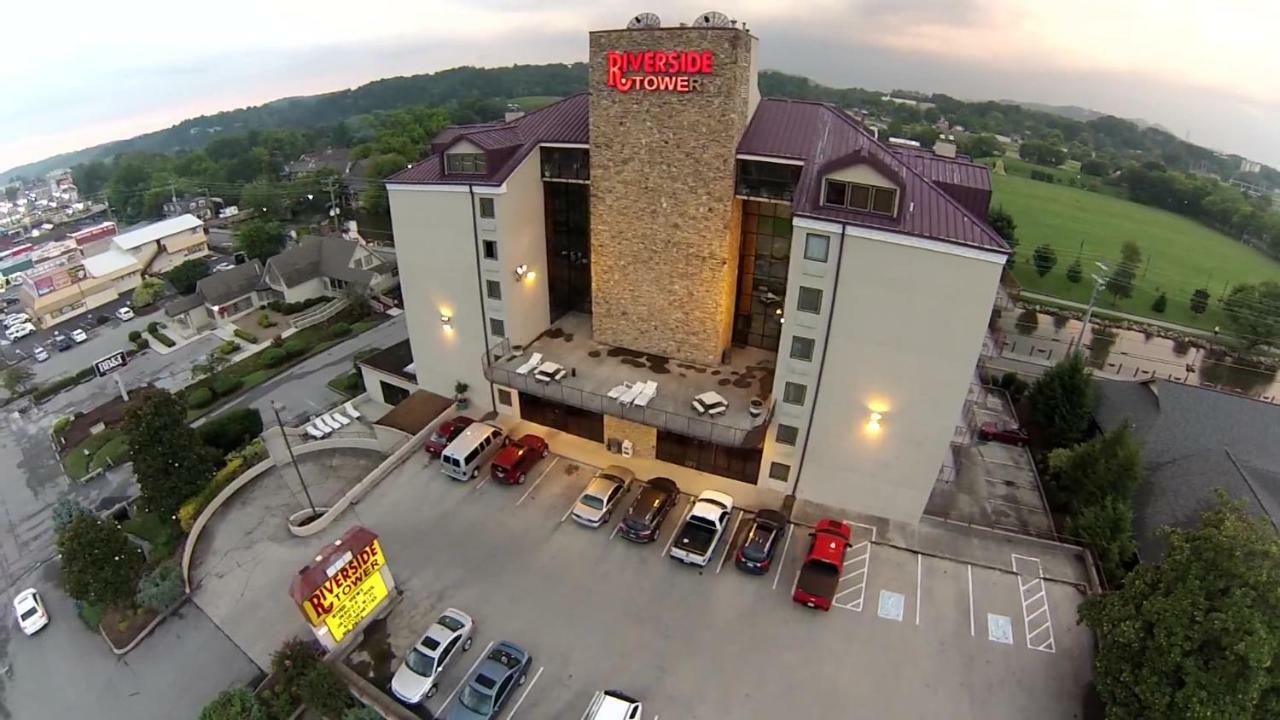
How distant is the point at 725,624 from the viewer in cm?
1981

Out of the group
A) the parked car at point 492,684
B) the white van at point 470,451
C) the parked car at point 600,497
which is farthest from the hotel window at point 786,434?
the white van at point 470,451

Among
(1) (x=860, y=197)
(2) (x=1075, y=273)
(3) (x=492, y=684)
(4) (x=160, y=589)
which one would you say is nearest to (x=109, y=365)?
(4) (x=160, y=589)

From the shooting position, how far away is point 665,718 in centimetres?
1708

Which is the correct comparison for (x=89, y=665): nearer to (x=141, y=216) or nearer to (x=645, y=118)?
(x=645, y=118)

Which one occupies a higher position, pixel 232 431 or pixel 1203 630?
pixel 1203 630

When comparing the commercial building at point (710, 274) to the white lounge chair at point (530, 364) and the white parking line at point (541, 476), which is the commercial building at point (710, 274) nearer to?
the white lounge chair at point (530, 364)

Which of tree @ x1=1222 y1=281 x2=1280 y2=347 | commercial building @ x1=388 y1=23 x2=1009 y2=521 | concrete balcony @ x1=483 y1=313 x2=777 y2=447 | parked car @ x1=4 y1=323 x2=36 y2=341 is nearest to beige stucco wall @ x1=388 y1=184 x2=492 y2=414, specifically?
commercial building @ x1=388 y1=23 x2=1009 y2=521

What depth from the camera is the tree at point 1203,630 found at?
13203mm

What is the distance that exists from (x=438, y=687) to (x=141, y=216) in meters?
153

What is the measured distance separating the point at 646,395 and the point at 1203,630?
17742 millimetres

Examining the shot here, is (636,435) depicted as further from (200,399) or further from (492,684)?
(200,399)

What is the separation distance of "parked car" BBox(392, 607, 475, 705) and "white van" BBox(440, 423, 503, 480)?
7.69 metres

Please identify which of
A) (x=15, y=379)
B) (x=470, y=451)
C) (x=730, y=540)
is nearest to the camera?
(x=730, y=540)

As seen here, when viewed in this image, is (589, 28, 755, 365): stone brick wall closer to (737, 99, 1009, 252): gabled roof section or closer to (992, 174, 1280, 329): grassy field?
(737, 99, 1009, 252): gabled roof section
